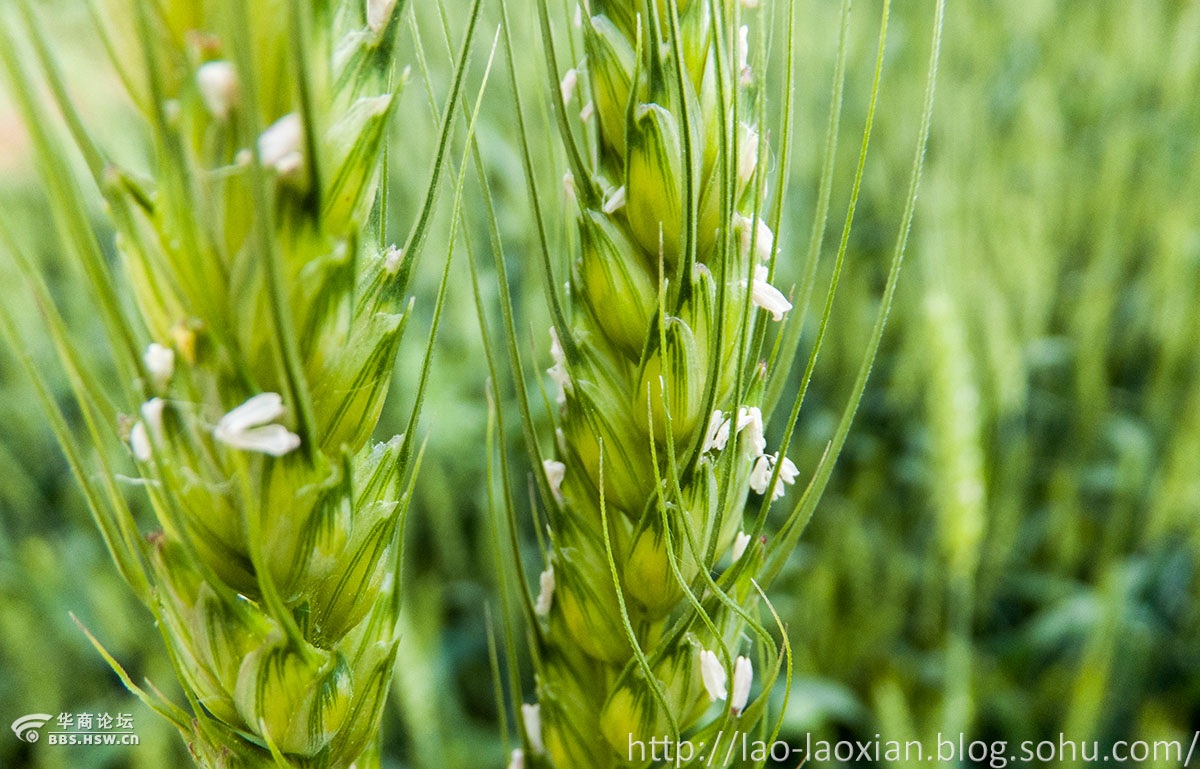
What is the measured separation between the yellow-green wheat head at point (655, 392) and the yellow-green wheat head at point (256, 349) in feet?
0.39

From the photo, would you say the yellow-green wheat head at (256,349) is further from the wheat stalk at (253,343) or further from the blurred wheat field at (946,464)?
the blurred wheat field at (946,464)

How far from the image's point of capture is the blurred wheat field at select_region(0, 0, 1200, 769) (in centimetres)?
128

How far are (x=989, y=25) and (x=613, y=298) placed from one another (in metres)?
2.43

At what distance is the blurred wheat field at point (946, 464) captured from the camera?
128 cm

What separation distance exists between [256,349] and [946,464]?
103 cm

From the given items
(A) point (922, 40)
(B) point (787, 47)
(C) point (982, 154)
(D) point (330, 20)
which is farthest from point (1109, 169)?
(D) point (330, 20)

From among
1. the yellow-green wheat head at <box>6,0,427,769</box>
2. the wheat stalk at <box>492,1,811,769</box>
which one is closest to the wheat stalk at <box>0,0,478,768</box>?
the yellow-green wheat head at <box>6,0,427,769</box>

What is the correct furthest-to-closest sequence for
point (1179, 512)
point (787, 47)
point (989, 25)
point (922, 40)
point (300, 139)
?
point (989, 25)
point (922, 40)
point (1179, 512)
point (787, 47)
point (300, 139)

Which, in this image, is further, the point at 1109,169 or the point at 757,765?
the point at 1109,169

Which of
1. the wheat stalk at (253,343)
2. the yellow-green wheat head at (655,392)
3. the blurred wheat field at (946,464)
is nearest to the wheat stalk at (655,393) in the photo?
the yellow-green wheat head at (655,392)

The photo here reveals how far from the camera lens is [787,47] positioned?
1.43 ft

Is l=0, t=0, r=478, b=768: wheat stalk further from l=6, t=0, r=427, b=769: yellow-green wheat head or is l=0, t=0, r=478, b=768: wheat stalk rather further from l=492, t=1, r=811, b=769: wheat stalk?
l=492, t=1, r=811, b=769: wheat stalk

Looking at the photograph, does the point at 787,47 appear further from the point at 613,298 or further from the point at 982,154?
the point at 982,154

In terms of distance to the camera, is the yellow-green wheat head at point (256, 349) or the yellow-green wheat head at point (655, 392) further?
the yellow-green wheat head at point (655, 392)
